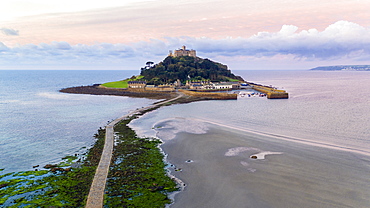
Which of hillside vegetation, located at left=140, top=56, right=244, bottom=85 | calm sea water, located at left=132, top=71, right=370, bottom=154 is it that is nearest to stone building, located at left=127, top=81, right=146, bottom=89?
hillside vegetation, located at left=140, top=56, right=244, bottom=85

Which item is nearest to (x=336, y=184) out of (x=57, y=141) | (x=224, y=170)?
(x=224, y=170)

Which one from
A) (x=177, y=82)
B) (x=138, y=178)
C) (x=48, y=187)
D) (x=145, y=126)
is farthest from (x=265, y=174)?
(x=177, y=82)

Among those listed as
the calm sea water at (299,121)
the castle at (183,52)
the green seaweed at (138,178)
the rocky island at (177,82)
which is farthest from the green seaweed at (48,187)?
the castle at (183,52)

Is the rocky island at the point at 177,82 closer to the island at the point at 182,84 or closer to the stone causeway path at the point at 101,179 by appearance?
the island at the point at 182,84

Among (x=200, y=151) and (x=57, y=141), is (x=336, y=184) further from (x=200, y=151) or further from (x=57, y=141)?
(x=57, y=141)

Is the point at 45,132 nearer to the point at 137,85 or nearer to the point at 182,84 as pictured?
the point at 137,85

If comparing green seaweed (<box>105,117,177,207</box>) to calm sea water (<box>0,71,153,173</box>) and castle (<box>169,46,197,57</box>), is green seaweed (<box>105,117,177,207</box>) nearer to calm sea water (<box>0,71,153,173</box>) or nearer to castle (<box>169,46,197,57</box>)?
calm sea water (<box>0,71,153,173</box>)
